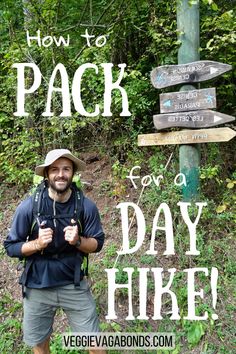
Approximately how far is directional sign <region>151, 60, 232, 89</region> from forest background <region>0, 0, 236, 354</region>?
38cm

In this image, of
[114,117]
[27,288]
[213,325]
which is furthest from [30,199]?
[114,117]

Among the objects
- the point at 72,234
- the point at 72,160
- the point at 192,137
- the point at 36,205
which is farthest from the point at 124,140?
the point at 72,234

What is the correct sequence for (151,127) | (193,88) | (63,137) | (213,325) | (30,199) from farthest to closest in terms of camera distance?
1. (151,127)
2. (63,137)
3. (193,88)
4. (213,325)
5. (30,199)

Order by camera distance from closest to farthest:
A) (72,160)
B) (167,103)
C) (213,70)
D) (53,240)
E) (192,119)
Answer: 1. (53,240)
2. (72,160)
3. (213,70)
4. (192,119)
5. (167,103)

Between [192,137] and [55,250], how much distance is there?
2203 mm

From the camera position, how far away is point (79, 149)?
21.8 ft

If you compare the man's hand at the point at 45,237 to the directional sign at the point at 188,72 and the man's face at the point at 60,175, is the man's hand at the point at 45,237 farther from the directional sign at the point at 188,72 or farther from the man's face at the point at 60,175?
the directional sign at the point at 188,72

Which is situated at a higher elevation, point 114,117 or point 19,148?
point 114,117

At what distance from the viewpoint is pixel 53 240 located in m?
3.13

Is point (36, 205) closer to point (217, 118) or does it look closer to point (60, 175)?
point (60, 175)

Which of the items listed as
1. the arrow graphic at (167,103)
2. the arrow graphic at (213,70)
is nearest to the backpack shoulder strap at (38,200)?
the arrow graphic at (167,103)

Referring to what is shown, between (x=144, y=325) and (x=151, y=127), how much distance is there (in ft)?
10.5

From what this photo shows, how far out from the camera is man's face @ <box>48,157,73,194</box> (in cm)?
315

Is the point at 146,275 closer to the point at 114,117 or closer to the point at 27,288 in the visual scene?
the point at 27,288
